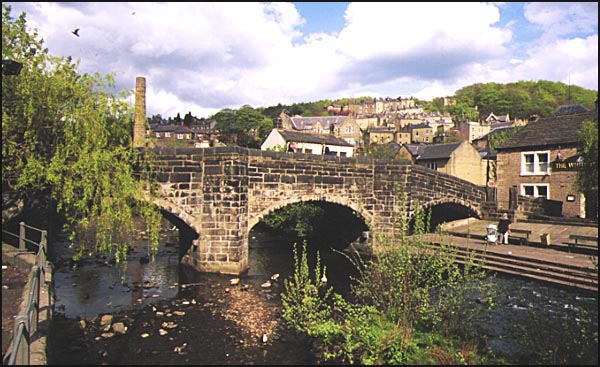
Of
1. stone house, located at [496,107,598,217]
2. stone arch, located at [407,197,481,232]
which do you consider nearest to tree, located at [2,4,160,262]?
stone arch, located at [407,197,481,232]

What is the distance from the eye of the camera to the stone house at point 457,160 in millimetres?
43250

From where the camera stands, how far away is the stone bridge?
13992 millimetres

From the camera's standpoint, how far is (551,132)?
27.9m

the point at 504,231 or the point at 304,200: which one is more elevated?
the point at 304,200

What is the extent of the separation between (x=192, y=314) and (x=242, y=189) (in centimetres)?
475

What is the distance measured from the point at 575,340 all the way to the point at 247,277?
10193mm

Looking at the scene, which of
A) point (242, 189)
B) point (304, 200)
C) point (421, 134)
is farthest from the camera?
point (421, 134)

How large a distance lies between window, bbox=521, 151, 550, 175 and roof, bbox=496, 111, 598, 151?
0.63 m

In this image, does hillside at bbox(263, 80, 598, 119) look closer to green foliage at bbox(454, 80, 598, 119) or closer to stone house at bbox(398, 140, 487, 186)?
green foliage at bbox(454, 80, 598, 119)

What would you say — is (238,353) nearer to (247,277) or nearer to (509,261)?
(247,277)

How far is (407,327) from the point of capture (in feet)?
23.8

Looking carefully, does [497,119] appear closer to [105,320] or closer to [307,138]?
[307,138]

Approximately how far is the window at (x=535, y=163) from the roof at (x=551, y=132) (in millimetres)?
629

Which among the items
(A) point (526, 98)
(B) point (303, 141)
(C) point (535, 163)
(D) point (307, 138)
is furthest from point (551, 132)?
(A) point (526, 98)
